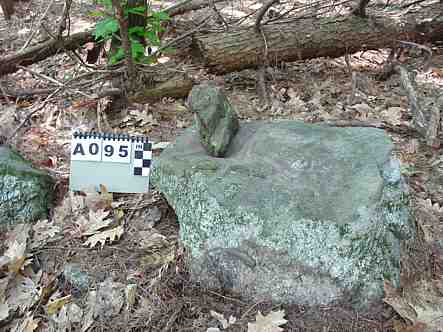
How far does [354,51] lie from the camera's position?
4.20 meters

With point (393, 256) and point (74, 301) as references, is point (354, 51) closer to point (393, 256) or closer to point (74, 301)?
point (393, 256)

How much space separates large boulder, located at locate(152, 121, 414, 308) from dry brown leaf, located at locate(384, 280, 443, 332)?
2.9 inches

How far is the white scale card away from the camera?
266cm

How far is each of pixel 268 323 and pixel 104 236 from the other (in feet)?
3.39

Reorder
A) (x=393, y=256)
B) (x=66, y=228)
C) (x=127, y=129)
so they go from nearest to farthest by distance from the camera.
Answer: (x=393, y=256) < (x=66, y=228) < (x=127, y=129)

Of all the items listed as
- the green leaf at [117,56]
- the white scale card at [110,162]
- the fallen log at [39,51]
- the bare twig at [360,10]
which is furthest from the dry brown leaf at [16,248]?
the bare twig at [360,10]

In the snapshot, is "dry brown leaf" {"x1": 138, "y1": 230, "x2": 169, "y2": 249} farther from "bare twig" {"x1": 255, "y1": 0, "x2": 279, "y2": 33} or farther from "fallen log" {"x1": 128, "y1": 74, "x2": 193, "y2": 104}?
"bare twig" {"x1": 255, "y1": 0, "x2": 279, "y2": 33}

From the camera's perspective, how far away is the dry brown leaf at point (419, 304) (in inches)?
69.1

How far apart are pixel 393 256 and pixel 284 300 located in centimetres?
51

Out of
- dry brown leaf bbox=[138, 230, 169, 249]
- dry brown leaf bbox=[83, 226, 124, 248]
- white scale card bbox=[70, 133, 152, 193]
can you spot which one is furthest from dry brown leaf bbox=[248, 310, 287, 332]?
white scale card bbox=[70, 133, 152, 193]

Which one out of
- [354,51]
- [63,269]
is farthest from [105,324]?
[354,51]

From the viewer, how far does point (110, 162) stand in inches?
106

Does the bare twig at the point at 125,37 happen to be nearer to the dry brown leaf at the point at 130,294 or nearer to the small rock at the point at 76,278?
the small rock at the point at 76,278

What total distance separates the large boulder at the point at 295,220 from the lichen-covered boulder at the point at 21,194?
0.87 meters
